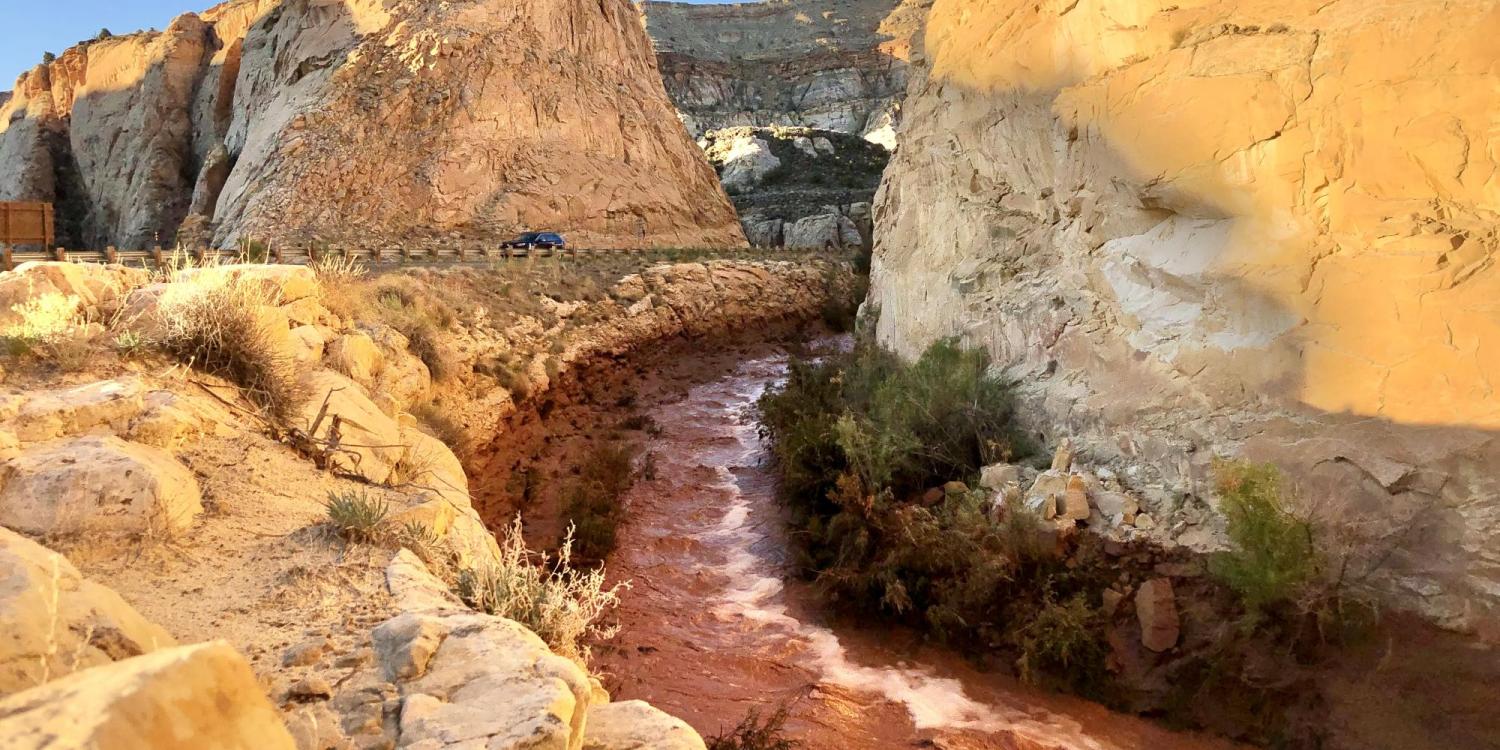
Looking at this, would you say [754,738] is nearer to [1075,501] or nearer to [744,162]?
[1075,501]

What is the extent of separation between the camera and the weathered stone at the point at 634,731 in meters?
3.48

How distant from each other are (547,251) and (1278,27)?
20.2 meters

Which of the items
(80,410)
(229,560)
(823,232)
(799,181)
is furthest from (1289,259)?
(799,181)

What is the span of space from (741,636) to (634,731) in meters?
5.84

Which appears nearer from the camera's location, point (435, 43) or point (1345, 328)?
point (1345, 328)

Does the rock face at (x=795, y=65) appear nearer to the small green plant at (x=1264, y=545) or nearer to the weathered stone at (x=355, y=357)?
the weathered stone at (x=355, y=357)

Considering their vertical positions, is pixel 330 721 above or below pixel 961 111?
below

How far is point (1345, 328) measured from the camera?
7.58 metres

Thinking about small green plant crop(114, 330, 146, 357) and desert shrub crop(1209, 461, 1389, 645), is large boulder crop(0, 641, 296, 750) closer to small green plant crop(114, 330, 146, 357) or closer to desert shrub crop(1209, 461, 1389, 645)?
small green plant crop(114, 330, 146, 357)

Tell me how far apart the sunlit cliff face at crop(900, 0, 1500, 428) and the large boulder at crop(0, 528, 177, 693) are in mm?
8819

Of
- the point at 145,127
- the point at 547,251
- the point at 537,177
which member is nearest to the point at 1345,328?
the point at 547,251

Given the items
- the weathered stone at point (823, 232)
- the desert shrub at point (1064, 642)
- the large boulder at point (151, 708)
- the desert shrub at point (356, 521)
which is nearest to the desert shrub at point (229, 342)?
the desert shrub at point (356, 521)

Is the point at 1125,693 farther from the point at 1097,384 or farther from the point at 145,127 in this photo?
the point at 145,127

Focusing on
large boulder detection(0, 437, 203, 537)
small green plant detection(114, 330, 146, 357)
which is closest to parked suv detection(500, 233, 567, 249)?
small green plant detection(114, 330, 146, 357)
